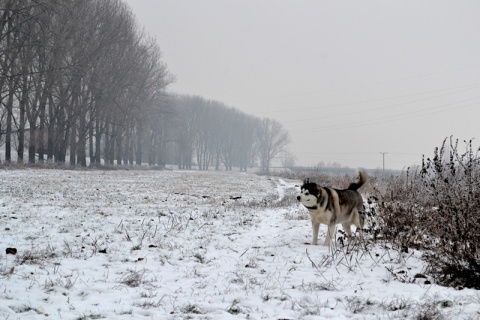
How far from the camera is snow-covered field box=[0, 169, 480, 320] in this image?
374 centimetres

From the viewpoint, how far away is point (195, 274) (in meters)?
5.01

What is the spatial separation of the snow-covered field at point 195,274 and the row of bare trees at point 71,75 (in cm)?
1505

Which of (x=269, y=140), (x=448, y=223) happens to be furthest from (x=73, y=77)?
(x=269, y=140)

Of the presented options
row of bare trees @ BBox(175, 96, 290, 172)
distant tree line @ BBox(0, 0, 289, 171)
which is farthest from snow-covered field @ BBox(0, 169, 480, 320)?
row of bare trees @ BBox(175, 96, 290, 172)

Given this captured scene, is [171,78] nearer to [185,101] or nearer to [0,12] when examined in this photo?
[0,12]

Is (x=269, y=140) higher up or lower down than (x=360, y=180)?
higher up

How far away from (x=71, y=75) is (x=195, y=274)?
25.1 metres

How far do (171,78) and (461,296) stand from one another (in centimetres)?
4571

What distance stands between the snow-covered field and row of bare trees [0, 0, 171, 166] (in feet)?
49.4

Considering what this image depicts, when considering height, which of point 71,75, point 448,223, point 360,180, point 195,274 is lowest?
point 195,274

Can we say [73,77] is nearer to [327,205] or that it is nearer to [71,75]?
[71,75]

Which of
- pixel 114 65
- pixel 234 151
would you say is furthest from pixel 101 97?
pixel 234 151

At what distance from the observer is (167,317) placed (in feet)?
11.8

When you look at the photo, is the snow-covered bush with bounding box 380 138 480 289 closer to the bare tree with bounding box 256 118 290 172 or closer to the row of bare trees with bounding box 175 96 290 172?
the row of bare trees with bounding box 175 96 290 172
